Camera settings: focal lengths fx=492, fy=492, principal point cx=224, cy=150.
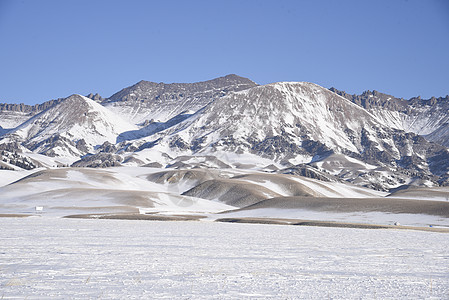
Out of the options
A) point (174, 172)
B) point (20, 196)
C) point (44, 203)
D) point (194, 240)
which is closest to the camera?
point (194, 240)

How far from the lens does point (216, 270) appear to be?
842 inches

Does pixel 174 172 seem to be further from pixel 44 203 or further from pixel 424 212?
pixel 424 212

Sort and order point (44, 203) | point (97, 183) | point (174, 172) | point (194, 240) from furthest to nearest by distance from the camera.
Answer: point (174, 172) → point (97, 183) → point (44, 203) → point (194, 240)

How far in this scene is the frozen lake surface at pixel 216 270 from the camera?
664 inches

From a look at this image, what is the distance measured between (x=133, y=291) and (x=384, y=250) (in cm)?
1900

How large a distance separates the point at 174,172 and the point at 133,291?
17914 cm

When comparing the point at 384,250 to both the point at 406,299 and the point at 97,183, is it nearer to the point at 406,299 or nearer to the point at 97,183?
the point at 406,299

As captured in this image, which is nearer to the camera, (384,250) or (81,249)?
(81,249)

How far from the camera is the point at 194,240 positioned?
117ft

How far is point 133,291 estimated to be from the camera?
1681 centimetres

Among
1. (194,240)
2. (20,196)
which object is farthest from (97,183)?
(194,240)

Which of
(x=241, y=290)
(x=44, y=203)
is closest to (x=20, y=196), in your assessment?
(x=44, y=203)

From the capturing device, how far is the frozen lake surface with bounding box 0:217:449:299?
55.4ft

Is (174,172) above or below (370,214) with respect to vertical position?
above
